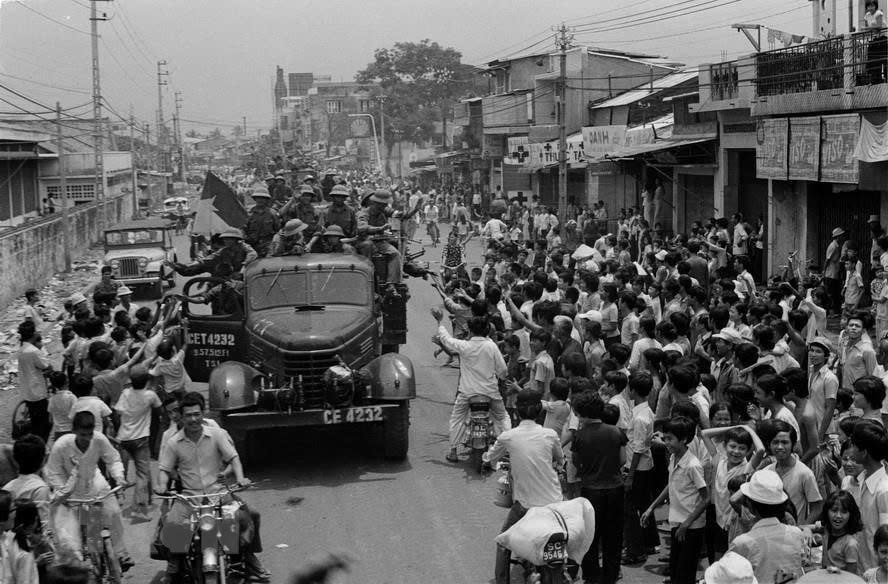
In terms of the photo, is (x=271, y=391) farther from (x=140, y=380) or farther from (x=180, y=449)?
(x=180, y=449)

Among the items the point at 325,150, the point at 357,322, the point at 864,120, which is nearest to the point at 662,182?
the point at 864,120

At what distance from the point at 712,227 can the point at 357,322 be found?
12.4 m

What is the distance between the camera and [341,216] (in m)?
16.5

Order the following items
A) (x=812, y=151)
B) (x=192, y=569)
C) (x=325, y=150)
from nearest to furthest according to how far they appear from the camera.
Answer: (x=192, y=569)
(x=812, y=151)
(x=325, y=150)

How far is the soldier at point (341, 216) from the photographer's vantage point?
16.4 meters

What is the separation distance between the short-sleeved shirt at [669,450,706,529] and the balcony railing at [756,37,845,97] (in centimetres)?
1398

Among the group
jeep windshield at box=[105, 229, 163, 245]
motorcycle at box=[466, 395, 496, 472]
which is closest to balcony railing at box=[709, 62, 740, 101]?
jeep windshield at box=[105, 229, 163, 245]

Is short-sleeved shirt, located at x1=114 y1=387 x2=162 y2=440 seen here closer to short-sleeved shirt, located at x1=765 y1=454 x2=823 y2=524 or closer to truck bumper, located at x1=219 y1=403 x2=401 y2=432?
truck bumper, located at x1=219 y1=403 x2=401 y2=432

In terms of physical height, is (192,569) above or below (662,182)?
below

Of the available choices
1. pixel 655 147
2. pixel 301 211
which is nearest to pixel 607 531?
pixel 301 211

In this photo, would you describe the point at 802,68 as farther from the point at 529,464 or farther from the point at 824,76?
the point at 529,464

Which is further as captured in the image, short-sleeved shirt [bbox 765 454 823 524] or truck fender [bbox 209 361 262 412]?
truck fender [bbox 209 361 262 412]

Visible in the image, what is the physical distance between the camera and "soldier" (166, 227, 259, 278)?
14641mm

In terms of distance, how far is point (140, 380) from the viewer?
432 inches
